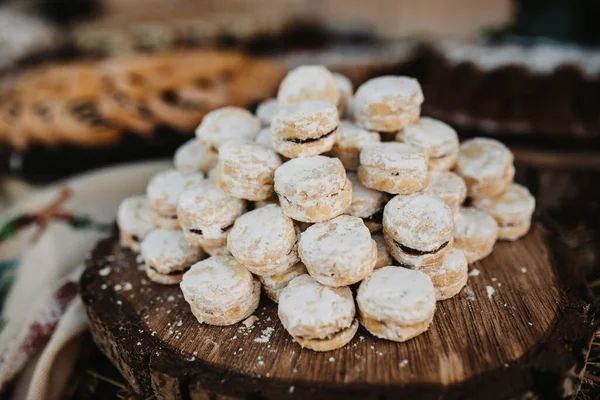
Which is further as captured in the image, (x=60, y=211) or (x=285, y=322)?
(x=60, y=211)

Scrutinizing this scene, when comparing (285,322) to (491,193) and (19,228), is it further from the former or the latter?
(19,228)

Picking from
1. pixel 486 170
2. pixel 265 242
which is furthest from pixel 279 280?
pixel 486 170

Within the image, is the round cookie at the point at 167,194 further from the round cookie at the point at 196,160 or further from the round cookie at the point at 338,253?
the round cookie at the point at 338,253

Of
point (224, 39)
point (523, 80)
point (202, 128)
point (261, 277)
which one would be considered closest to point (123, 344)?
point (261, 277)

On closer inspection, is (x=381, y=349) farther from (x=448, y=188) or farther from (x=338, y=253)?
(x=448, y=188)

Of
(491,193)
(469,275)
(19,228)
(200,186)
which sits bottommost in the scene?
(19,228)

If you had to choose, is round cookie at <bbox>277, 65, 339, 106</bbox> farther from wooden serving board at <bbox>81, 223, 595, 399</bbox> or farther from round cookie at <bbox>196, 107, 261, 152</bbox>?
wooden serving board at <bbox>81, 223, 595, 399</bbox>

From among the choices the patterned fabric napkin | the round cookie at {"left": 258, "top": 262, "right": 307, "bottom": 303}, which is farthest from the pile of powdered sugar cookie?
the patterned fabric napkin

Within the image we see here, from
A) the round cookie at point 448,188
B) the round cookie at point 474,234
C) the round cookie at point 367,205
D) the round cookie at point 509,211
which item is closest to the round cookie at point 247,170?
the round cookie at point 367,205
